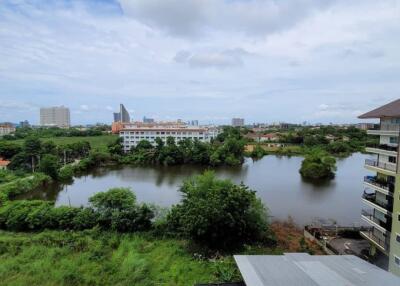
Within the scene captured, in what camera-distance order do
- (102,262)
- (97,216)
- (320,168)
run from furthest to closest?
(320,168)
(97,216)
(102,262)

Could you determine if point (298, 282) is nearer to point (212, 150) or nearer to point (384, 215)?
point (384, 215)

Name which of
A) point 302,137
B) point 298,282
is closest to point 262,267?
point 298,282

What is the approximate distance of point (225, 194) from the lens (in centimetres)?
933

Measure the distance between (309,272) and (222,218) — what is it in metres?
3.22

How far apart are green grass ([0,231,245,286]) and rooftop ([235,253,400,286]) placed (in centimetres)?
124

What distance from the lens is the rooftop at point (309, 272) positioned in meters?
5.44

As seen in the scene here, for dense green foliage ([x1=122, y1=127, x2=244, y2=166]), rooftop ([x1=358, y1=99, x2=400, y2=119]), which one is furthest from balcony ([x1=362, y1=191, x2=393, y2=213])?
dense green foliage ([x1=122, y1=127, x2=244, y2=166])

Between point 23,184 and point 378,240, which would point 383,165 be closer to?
point 378,240

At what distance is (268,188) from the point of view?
59.1ft

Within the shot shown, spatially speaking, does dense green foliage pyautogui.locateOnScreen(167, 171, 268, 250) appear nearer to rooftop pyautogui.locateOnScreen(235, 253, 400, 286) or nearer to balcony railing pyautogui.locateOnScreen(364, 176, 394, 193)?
rooftop pyautogui.locateOnScreen(235, 253, 400, 286)

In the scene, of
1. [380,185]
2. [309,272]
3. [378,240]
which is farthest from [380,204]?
[309,272]

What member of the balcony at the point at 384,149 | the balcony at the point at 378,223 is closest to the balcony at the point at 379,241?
the balcony at the point at 378,223

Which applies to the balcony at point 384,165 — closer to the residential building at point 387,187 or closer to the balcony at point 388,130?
the residential building at point 387,187

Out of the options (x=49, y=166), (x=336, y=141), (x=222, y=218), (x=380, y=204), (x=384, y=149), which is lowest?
(x=49, y=166)
